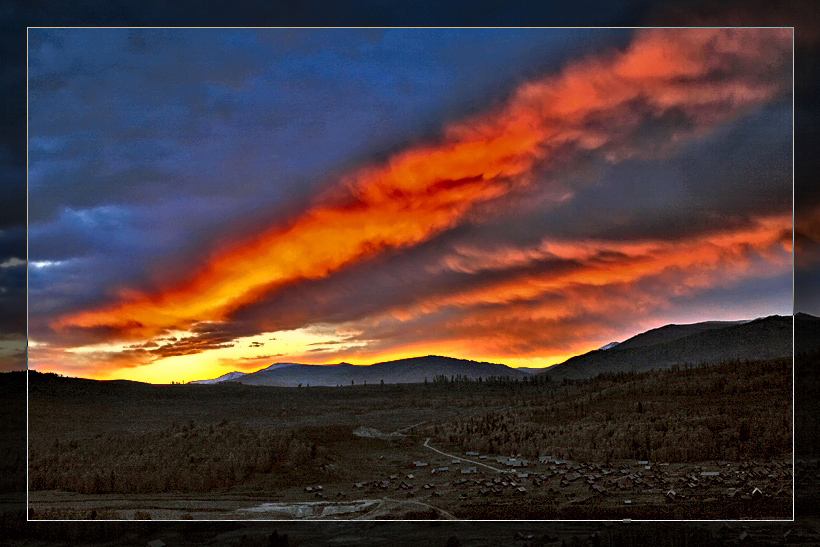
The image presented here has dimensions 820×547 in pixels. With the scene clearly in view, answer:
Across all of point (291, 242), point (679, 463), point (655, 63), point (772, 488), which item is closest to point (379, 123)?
point (291, 242)

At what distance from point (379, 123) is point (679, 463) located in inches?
309

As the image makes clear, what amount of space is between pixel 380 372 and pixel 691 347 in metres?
5.58

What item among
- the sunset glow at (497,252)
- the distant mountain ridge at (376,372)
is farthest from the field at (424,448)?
the sunset glow at (497,252)

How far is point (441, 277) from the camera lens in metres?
15.9

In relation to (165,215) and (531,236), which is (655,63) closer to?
(531,236)

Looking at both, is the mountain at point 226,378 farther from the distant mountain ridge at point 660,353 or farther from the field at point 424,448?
the field at point 424,448

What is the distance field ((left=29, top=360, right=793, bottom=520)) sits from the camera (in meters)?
14.4

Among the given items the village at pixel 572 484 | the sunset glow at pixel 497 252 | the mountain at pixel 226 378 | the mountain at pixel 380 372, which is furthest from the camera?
the mountain at pixel 226 378

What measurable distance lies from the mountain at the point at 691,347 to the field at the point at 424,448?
227mm

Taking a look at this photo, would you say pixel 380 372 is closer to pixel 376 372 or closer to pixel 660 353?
pixel 376 372

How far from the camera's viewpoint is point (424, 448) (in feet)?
50.1

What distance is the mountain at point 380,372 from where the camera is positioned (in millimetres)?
15641

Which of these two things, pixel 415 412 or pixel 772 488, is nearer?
pixel 772 488

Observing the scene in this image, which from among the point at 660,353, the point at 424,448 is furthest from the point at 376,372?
the point at 660,353
